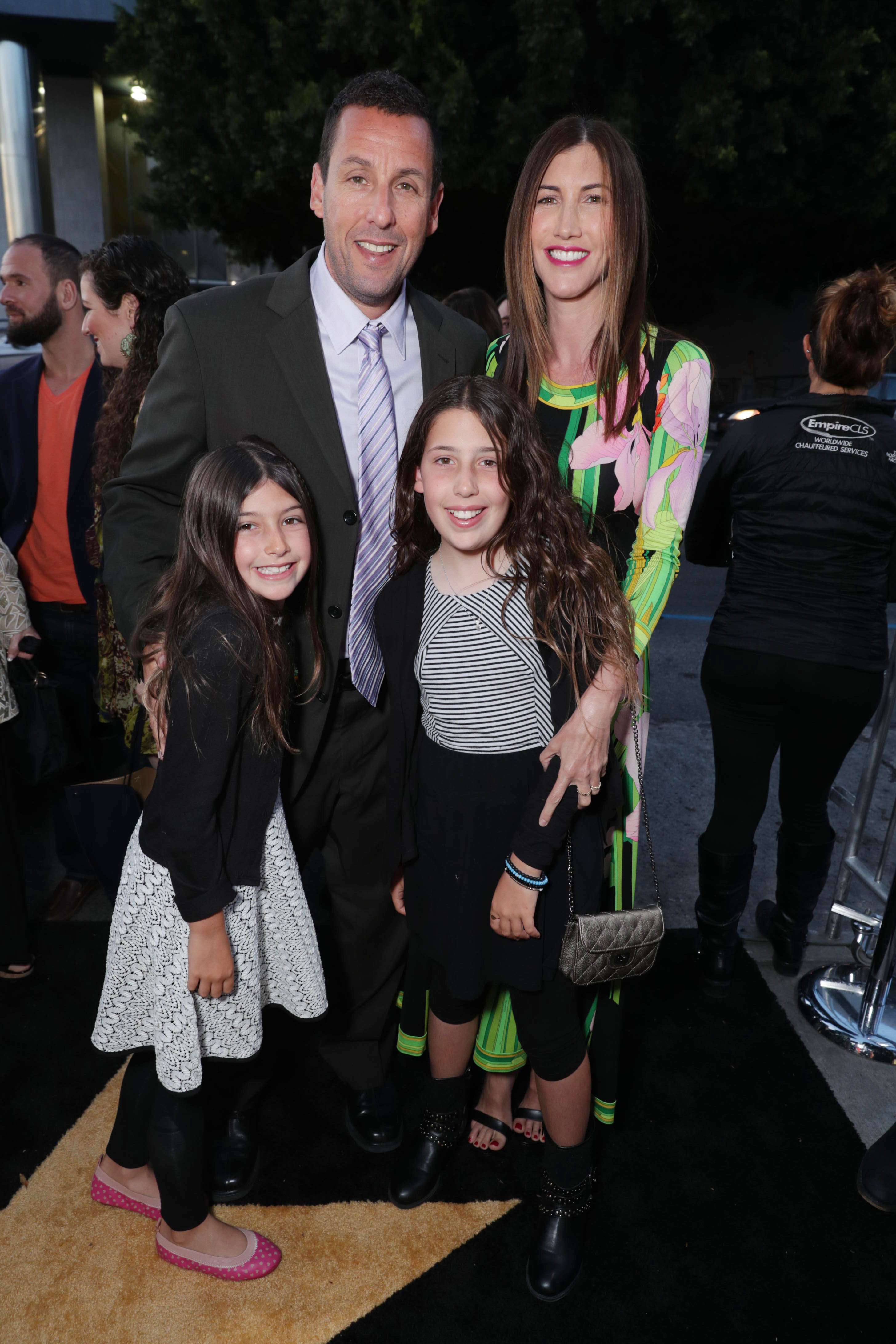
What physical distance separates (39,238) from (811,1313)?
443cm

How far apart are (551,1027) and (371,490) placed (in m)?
1.28

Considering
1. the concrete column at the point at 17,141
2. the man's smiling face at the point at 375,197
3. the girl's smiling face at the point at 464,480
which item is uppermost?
the concrete column at the point at 17,141

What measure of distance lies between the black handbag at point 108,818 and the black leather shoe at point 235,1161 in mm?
697

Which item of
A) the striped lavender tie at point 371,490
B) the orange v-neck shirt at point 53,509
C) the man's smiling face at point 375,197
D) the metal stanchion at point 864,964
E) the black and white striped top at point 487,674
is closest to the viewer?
the black and white striped top at point 487,674

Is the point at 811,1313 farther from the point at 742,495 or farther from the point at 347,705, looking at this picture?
the point at 742,495

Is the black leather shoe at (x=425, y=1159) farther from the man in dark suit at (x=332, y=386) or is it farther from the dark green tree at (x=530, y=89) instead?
the dark green tree at (x=530, y=89)

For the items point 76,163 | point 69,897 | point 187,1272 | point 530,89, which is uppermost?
point 76,163

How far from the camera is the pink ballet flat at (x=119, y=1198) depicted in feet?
7.29

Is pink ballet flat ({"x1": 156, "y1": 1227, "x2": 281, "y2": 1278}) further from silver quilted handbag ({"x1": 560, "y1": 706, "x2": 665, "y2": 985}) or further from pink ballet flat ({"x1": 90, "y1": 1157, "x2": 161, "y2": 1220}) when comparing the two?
silver quilted handbag ({"x1": 560, "y1": 706, "x2": 665, "y2": 985})

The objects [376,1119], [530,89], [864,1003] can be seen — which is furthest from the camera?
[530,89]

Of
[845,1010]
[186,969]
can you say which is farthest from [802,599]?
[186,969]

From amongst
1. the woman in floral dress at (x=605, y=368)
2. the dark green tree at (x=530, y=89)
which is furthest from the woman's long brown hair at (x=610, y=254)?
the dark green tree at (x=530, y=89)

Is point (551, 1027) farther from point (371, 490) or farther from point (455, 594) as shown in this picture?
point (371, 490)

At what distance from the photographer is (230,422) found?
2074mm
